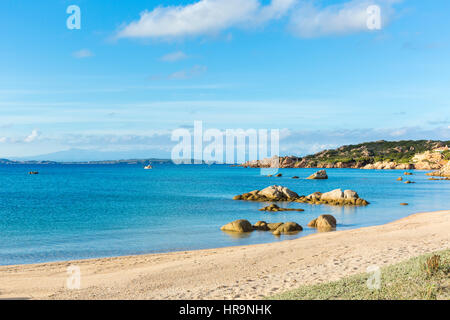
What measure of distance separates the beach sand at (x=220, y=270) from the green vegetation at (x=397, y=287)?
144cm

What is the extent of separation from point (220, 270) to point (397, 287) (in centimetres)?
867

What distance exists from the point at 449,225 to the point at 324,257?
50.0ft

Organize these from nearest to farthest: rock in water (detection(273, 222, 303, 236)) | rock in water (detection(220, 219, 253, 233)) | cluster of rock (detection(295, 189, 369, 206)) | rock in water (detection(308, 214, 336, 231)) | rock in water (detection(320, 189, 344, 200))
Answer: rock in water (detection(273, 222, 303, 236)) < rock in water (detection(220, 219, 253, 233)) < rock in water (detection(308, 214, 336, 231)) < cluster of rock (detection(295, 189, 369, 206)) < rock in water (detection(320, 189, 344, 200))

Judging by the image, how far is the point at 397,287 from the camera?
12508 mm

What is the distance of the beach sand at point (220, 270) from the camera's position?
15.4 meters

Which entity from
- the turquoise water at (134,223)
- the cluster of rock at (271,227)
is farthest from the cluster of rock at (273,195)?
the cluster of rock at (271,227)

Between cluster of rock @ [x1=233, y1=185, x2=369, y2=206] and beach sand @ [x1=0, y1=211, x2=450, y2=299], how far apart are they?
29641 mm

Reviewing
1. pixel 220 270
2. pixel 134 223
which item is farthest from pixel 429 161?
pixel 220 270

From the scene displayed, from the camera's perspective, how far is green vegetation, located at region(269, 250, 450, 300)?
11.8 meters

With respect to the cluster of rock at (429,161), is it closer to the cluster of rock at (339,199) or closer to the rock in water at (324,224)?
the cluster of rock at (339,199)

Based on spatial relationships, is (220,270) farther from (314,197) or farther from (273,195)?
(273,195)

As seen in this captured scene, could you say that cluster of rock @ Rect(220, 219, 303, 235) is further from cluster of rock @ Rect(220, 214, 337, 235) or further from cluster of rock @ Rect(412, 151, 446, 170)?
cluster of rock @ Rect(412, 151, 446, 170)

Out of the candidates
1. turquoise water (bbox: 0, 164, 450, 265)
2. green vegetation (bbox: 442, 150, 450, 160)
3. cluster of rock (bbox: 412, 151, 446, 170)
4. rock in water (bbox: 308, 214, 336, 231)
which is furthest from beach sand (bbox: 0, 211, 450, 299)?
cluster of rock (bbox: 412, 151, 446, 170)

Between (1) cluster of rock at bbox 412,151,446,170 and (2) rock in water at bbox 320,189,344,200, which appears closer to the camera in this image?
(2) rock in water at bbox 320,189,344,200
